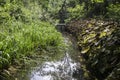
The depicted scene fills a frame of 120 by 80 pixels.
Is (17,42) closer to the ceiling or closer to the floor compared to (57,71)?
closer to the ceiling

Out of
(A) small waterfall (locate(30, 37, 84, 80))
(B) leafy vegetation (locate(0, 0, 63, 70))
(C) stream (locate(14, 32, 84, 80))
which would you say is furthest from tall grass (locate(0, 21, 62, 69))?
(A) small waterfall (locate(30, 37, 84, 80))

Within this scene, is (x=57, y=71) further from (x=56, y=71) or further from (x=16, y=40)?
(x=16, y=40)

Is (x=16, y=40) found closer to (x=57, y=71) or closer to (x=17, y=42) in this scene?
(x=17, y=42)

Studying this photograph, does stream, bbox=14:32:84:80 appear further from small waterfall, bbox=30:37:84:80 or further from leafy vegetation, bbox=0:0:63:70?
leafy vegetation, bbox=0:0:63:70

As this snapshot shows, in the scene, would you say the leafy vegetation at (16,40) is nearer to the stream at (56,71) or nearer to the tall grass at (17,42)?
the tall grass at (17,42)

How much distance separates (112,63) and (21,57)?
3.30 metres

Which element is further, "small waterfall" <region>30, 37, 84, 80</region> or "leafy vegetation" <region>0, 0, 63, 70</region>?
"small waterfall" <region>30, 37, 84, 80</region>

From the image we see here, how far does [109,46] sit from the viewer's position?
8039mm

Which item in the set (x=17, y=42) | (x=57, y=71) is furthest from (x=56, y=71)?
(x=17, y=42)

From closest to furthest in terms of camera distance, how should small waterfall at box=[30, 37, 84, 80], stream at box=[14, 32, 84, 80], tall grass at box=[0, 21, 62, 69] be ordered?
tall grass at box=[0, 21, 62, 69] → stream at box=[14, 32, 84, 80] → small waterfall at box=[30, 37, 84, 80]

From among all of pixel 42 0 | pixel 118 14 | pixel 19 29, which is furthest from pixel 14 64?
pixel 42 0

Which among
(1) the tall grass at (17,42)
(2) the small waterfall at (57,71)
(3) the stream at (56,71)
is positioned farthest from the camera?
(2) the small waterfall at (57,71)

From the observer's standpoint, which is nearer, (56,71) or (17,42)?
(56,71)

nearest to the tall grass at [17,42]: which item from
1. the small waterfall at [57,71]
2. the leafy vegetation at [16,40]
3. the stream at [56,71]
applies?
the leafy vegetation at [16,40]
